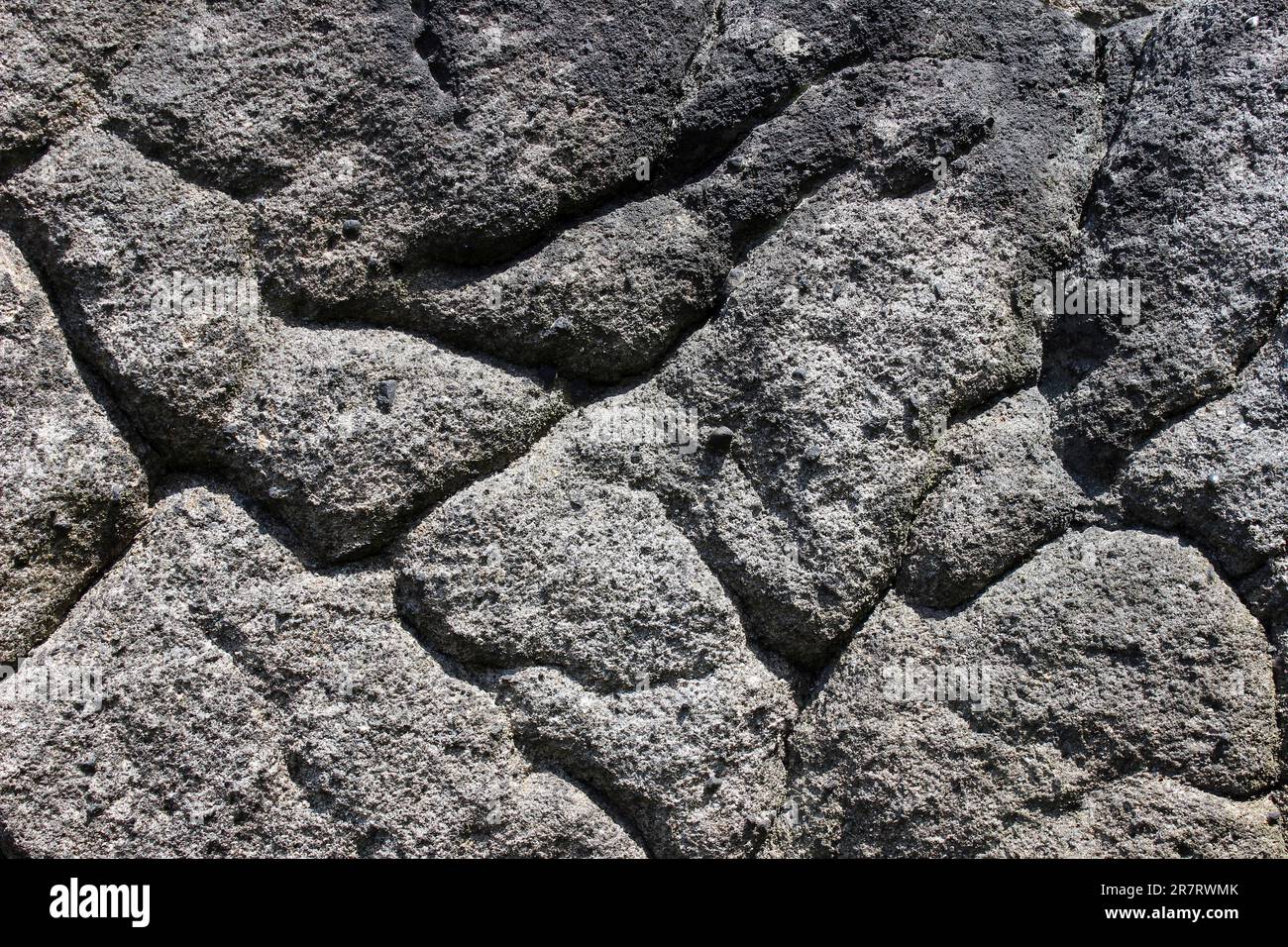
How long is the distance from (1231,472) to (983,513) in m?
0.32

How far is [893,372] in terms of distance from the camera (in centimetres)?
147

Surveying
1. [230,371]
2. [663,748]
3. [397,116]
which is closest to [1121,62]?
[397,116]

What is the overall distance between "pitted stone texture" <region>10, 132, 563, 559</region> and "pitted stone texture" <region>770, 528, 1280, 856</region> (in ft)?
2.14

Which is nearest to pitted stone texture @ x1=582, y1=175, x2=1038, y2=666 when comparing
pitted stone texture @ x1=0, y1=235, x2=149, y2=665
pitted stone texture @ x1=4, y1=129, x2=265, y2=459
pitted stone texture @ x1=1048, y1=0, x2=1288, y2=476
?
pitted stone texture @ x1=1048, y1=0, x2=1288, y2=476

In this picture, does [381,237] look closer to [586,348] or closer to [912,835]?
[586,348]

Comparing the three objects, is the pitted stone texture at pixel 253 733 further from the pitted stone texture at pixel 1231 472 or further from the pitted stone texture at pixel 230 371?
the pitted stone texture at pixel 1231 472

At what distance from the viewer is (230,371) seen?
1428 millimetres

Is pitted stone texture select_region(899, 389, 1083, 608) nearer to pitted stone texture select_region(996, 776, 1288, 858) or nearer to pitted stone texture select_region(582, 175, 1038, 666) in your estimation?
pitted stone texture select_region(582, 175, 1038, 666)

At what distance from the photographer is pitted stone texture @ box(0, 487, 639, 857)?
4.51 ft

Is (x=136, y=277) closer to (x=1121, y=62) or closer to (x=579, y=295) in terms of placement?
(x=579, y=295)

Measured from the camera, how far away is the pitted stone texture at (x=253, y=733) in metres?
1.38

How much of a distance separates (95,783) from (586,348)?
2.77 ft

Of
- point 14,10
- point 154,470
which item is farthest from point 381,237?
point 14,10
